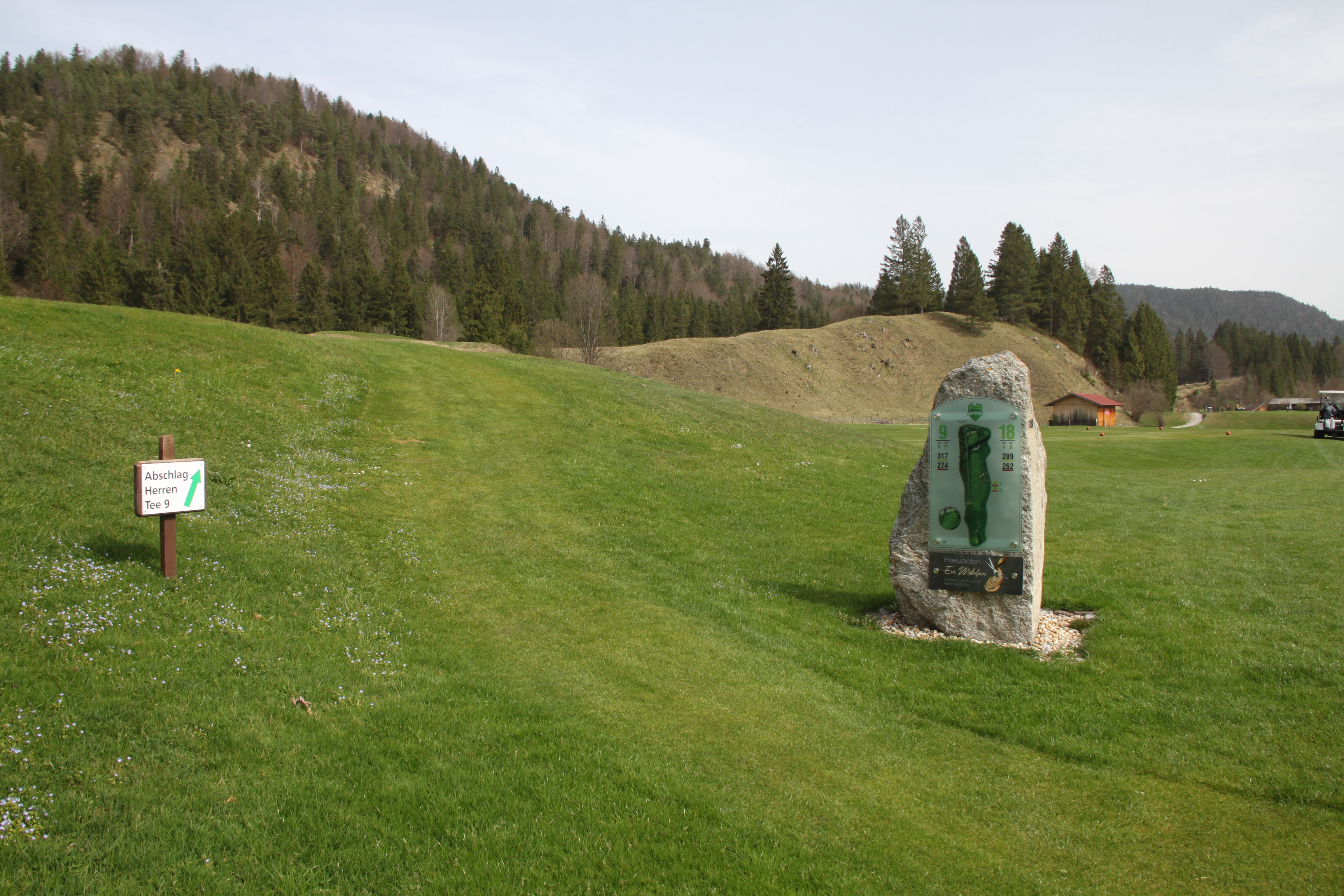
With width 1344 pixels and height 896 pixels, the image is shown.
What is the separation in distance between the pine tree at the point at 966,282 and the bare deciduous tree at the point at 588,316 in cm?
6567

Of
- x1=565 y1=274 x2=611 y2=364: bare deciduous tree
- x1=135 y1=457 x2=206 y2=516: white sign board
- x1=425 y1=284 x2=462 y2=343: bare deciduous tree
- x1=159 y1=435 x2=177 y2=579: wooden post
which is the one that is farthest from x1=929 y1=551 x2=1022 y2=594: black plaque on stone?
x1=425 y1=284 x2=462 y2=343: bare deciduous tree

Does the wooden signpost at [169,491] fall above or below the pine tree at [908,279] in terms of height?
below

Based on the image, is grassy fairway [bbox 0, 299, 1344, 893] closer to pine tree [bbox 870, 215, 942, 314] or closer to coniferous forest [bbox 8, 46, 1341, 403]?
coniferous forest [bbox 8, 46, 1341, 403]

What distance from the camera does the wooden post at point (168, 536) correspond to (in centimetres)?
916

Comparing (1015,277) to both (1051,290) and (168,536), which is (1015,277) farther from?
(168,536)

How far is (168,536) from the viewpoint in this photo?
923 cm

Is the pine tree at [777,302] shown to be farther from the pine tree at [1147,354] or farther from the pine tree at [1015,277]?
the pine tree at [1147,354]

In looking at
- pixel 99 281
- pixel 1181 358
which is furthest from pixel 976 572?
pixel 1181 358

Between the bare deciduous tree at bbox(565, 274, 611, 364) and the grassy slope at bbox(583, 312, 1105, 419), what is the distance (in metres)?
15.0

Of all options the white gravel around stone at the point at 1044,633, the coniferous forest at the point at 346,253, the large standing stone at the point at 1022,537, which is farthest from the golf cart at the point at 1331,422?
the large standing stone at the point at 1022,537

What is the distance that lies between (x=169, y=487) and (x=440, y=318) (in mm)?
68961

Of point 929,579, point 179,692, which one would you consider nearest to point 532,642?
point 179,692

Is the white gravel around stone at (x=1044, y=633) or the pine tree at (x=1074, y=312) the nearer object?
the white gravel around stone at (x=1044, y=633)

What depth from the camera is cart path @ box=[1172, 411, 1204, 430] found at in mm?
89175
